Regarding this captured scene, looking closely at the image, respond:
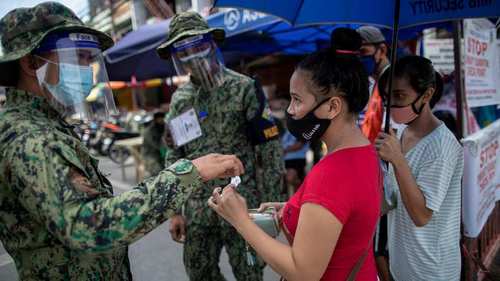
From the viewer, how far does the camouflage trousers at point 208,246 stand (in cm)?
209

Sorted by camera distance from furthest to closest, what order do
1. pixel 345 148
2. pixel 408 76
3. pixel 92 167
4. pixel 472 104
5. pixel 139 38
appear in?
pixel 139 38, pixel 472 104, pixel 408 76, pixel 92 167, pixel 345 148

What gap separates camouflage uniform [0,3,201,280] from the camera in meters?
0.95

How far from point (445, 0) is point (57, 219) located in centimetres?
207

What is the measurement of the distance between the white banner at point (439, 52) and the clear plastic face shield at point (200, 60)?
230cm

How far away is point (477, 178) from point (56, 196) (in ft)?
7.39

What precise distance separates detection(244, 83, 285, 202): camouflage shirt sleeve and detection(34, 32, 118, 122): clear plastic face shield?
99 cm

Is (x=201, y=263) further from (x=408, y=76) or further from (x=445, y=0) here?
(x=445, y=0)

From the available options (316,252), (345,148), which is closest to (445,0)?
(345,148)

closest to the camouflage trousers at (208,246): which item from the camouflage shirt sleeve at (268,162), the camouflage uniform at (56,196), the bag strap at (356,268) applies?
the camouflage shirt sleeve at (268,162)

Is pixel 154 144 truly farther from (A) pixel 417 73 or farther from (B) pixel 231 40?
(A) pixel 417 73

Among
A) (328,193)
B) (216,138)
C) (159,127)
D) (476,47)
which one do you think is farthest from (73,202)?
(159,127)

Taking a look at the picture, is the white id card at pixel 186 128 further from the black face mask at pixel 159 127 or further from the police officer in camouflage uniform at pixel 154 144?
the black face mask at pixel 159 127

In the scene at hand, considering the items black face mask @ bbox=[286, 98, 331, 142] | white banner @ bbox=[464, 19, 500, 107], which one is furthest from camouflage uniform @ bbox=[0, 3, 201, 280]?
white banner @ bbox=[464, 19, 500, 107]

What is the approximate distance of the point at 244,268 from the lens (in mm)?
2100
